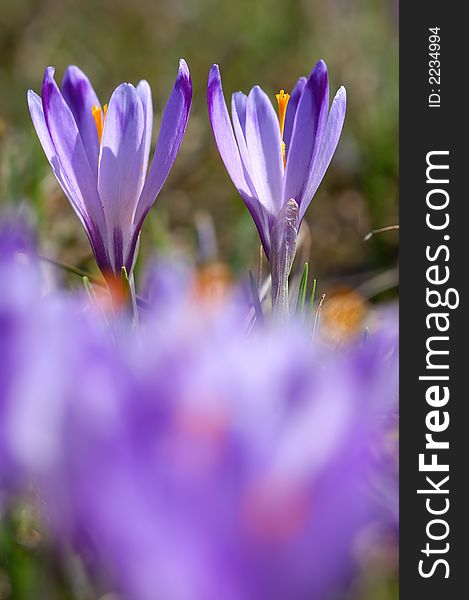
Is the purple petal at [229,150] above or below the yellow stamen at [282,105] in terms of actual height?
below

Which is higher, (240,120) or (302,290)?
(240,120)

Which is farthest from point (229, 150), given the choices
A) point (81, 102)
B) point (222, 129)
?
point (81, 102)

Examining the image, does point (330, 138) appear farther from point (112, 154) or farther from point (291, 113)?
point (112, 154)

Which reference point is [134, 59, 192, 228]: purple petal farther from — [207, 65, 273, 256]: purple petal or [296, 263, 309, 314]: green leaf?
[296, 263, 309, 314]: green leaf

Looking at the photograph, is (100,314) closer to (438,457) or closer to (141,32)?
(438,457)

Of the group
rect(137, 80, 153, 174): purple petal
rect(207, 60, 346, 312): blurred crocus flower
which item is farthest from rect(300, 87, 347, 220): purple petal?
rect(137, 80, 153, 174): purple petal

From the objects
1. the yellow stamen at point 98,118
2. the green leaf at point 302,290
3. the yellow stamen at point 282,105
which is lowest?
the green leaf at point 302,290

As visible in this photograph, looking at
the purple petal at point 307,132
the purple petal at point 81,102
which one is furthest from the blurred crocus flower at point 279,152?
the purple petal at point 81,102

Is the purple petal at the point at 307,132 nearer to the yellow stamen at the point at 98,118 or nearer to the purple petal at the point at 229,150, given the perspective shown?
the purple petal at the point at 229,150

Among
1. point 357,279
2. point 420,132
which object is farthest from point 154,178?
point 357,279
